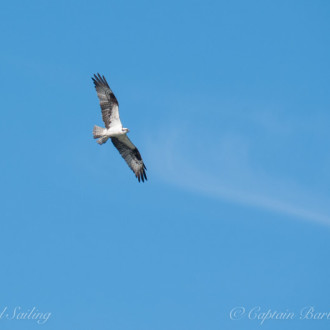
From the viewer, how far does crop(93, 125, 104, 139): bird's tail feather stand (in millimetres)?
34562

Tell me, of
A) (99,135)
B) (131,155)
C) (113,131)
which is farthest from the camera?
(131,155)

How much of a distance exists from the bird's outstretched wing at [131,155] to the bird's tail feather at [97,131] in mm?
1240

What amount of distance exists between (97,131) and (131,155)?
2529 mm

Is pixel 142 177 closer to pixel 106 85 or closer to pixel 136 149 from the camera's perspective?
pixel 136 149

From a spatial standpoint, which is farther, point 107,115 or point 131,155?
point 131,155

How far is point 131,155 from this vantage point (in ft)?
120

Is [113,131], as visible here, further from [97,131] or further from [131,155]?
[131,155]

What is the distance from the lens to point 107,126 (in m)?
34.8

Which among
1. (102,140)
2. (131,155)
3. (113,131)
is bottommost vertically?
(102,140)

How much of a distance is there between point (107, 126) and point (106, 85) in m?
1.68

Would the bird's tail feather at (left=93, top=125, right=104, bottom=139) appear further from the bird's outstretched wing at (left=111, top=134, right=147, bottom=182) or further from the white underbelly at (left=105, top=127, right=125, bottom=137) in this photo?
the bird's outstretched wing at (left=111, top=134, right=147, bottom=182)

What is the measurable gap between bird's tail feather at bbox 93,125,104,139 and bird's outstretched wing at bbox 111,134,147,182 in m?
1.24

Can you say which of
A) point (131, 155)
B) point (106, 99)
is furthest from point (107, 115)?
point (131, 155)

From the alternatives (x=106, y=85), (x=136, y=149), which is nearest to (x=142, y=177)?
(x=136, y=149)
